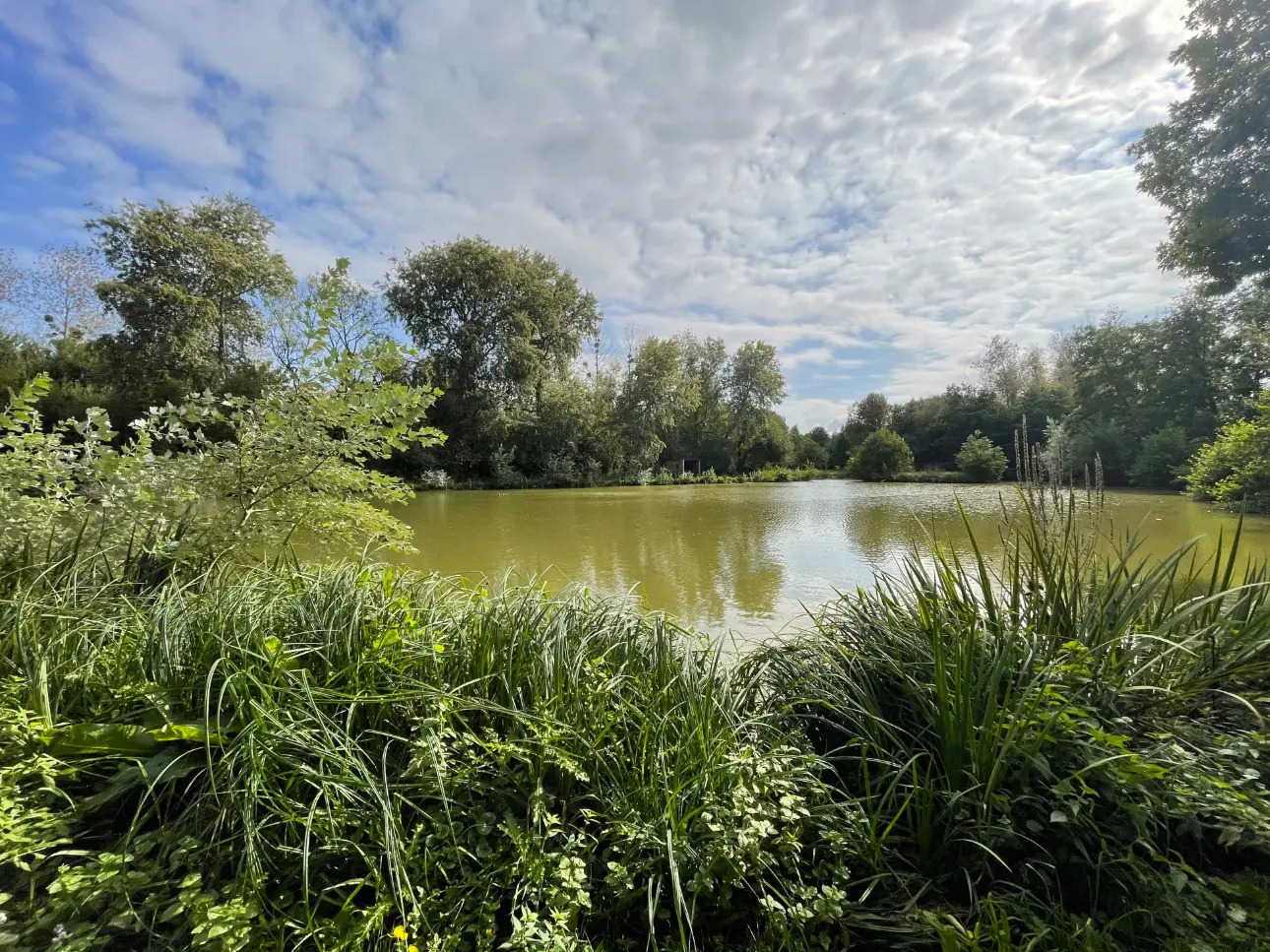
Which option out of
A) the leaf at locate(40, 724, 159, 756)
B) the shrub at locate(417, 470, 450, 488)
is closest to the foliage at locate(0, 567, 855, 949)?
the leaf at locate(40, 724, 159, 756)

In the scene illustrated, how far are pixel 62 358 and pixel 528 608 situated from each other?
27.4 meters

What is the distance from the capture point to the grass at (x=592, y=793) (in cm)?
100

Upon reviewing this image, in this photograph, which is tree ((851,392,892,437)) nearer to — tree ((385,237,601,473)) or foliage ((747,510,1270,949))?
tree ((385,237,601,473))

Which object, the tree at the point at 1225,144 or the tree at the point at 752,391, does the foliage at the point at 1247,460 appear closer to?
the tree at the point at 1225,144

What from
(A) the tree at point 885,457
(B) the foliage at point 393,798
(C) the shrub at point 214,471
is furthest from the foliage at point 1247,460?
(A) the tree at point 885,457

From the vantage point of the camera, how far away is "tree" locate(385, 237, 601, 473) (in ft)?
69.9

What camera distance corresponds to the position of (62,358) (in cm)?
1936

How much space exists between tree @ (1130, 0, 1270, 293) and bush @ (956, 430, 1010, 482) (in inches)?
625

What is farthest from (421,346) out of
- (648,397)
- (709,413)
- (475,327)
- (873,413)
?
(873,413)

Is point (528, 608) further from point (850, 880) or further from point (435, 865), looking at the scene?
point (850, 880)

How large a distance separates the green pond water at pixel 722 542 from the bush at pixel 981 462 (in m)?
9.15

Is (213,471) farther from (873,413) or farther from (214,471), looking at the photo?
(873,413)

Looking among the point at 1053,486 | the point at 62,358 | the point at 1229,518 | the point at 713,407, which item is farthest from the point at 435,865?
the point at 713,407

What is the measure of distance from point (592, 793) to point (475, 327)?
75.1 ft
